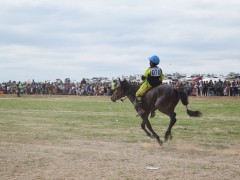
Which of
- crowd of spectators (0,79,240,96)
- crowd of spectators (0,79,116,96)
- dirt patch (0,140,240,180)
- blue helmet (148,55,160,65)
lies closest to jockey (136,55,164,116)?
blue helmet (148,55,160,65)

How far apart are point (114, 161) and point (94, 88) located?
44972 mm

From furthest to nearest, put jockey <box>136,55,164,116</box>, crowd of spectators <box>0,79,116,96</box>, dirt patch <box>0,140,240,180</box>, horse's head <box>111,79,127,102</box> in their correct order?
crowd of spectators <box>0,79,116,96</box> < horse's head <box>111,79,127,102</box> < jockey <box>136,55,164,116</box> < dirt patch <box>0,140,240,180</box>

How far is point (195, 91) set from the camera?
1793 inches

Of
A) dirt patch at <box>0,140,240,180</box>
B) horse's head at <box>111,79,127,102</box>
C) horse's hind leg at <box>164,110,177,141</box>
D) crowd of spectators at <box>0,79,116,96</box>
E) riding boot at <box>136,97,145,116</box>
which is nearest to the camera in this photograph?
dirt patch at <box>0,140,240,180</box>

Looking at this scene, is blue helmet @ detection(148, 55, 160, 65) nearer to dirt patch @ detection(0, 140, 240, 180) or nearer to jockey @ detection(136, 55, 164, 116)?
jockey @ detection(136, 55, 164, 116)

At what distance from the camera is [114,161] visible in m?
10.4

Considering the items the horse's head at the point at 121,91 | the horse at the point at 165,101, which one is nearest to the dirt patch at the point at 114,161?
the horse at the point at 165,101

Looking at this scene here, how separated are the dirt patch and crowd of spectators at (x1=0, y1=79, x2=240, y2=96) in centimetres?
2875

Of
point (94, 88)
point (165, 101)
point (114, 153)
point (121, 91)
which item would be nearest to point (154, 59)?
point (165, 101)

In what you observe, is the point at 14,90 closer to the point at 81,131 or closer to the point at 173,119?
the point at 81,131

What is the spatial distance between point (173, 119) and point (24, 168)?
551cm

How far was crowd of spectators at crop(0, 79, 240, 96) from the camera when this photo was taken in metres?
43.6

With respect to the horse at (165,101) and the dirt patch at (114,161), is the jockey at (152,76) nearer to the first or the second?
the horse at (165,101)

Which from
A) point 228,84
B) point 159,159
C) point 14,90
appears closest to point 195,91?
point 228,84
